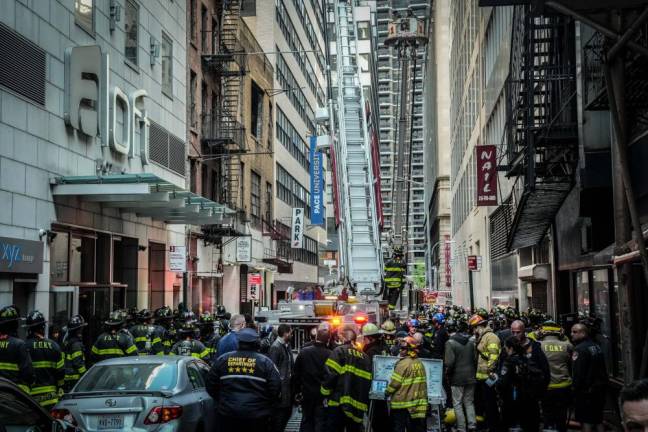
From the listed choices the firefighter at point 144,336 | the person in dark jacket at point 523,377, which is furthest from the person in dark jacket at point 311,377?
the firefighter at point 144,336

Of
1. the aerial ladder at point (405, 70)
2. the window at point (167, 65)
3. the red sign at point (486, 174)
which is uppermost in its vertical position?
the aerial ladder at point (405, 70)

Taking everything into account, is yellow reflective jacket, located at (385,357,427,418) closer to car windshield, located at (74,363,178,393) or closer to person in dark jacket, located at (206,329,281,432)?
person in dark jacket, located at (206,329,281,432)

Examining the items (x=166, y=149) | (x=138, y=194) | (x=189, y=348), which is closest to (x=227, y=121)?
(x=166, y=149)

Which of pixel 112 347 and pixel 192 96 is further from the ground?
pixel 192 96

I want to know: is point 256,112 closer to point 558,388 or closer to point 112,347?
point 112,347

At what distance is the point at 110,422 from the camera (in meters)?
10.3

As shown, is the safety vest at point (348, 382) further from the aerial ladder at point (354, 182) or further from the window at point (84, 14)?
the window at point (84, 14)

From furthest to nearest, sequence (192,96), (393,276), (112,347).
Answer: (192,96) → (393,276) → (112,347)

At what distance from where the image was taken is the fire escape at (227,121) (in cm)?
3416

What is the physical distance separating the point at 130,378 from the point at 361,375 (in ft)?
9.51

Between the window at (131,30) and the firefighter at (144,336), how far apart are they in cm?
1056

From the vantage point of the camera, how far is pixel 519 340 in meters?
12.2

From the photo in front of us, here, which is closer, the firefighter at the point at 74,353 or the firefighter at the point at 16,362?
the firefighter at the point at 16,362

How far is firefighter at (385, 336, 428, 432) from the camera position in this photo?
11.0 meters
